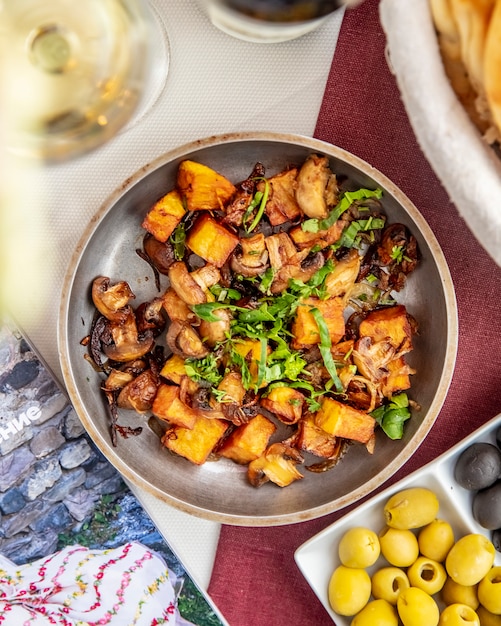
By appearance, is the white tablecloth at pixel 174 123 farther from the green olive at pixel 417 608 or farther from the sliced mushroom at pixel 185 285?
the green olive at pixel 417 608

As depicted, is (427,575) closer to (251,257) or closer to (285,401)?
(285,401)

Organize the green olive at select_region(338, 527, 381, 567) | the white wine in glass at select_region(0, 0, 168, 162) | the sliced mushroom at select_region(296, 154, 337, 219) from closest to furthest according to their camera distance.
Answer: the white wine in glass at select_region(0, 0, 168, 162) < the sliced mushroom at select_region(296, 154, 337, 219) < the green olive at select_region(338, 527, 381, 567)

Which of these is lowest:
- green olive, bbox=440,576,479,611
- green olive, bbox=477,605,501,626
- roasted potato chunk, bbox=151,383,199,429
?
green olive, bbox=477,605,501,626

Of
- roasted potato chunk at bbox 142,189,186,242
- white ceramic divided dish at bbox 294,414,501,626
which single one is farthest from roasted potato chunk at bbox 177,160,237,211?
white ceramic divided dish at bbox 294,414,501,626

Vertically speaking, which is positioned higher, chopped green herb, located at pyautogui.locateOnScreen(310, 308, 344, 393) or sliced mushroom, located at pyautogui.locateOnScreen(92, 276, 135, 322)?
sliced mushroom, located at pyautogui.locateOnScreen(92, 276, 135, 322)

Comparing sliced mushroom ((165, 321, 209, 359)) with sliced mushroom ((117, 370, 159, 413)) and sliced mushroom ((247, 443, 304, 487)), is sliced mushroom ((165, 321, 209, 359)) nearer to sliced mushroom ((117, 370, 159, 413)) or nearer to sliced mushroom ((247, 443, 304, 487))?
sliced mushroom ((117, 370, 159, 413))

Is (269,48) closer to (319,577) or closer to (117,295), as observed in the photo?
(117,295)

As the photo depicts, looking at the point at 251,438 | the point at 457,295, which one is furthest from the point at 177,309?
the point at 457,295

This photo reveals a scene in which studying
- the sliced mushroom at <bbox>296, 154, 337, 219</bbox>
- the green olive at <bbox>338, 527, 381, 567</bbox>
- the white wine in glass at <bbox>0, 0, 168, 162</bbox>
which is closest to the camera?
the white wine in glass at <bbox>0, 0, 168, 162</bbox>
